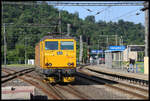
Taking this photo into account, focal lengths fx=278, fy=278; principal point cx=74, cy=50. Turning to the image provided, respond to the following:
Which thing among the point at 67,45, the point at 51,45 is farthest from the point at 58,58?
the point at 67,45

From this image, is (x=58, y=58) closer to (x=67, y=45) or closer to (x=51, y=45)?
(x=51, y=45)

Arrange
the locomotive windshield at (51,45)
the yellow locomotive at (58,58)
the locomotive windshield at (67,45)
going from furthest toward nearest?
1. the locomotive windshield at (67,45)
2. the locomotive windshield at (51,45)
3. the yellow locomotive at (58,58)

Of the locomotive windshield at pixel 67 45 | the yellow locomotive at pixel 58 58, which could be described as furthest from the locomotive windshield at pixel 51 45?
the locomotive windshield at pixel 67 45

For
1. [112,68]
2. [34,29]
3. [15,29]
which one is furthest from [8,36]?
[112,68]

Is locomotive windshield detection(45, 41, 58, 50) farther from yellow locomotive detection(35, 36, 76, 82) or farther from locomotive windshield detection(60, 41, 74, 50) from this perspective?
locomotive windshield detection(60, 41, 74, 50)

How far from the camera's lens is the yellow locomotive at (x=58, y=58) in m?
17.6

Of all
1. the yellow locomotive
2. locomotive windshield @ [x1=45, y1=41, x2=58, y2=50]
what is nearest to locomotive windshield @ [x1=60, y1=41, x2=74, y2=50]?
the yellow locomotive

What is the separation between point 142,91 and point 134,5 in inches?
359

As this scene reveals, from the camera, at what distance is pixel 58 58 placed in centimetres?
1780

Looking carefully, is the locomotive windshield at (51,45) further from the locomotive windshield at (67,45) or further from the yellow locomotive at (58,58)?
the locomotive windshield at (67,45)

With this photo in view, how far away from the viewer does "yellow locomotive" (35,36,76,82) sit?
17578 millimetres

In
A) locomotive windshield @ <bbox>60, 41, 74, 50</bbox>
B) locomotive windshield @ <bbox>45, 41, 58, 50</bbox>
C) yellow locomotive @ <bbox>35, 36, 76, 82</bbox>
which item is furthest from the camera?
locomotive windshield @ <bbox>60, 41, 74, 50</bbox>

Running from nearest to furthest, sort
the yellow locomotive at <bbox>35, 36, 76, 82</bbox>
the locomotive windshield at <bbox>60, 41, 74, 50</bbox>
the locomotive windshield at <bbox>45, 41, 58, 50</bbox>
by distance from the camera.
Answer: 1. the yellow locomotive at <bbox>35, 36, 76, 82</bbox>
2. the locomotive windshield at <bbox>45, 41, 58, 50</bbox>
3. the locomotive windshield at <bbox>60, 41, 74, 50</bbox>

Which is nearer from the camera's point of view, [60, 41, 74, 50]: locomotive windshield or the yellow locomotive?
the yellow locomotive
